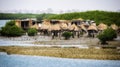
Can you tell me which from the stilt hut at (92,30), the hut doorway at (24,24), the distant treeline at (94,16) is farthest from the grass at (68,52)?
the distant treeline at (94,16)

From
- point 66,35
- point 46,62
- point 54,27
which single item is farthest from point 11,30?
point 66,35

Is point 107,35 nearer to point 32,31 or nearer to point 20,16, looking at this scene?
point 32,31

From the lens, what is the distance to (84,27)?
10.0 metres

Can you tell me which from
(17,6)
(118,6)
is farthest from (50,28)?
(118,6)

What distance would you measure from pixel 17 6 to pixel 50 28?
39.3 inches

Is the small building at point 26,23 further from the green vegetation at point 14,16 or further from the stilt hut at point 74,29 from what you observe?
the stilt hut at point 74,29

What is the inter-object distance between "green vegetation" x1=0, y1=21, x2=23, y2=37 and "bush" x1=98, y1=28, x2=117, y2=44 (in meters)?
1.81

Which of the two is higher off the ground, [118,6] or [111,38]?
[118,6]

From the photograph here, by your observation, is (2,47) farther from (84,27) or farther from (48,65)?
(84,27)

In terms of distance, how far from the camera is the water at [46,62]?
30.7ft

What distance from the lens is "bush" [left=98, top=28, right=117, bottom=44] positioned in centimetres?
957

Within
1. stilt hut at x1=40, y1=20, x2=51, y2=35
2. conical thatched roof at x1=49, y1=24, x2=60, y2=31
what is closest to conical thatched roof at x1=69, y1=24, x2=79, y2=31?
conical thatched roof at x1=49, y1=24, x2=60, y2=31

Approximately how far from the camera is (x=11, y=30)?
9922 mm

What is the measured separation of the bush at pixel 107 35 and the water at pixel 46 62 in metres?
0.53
